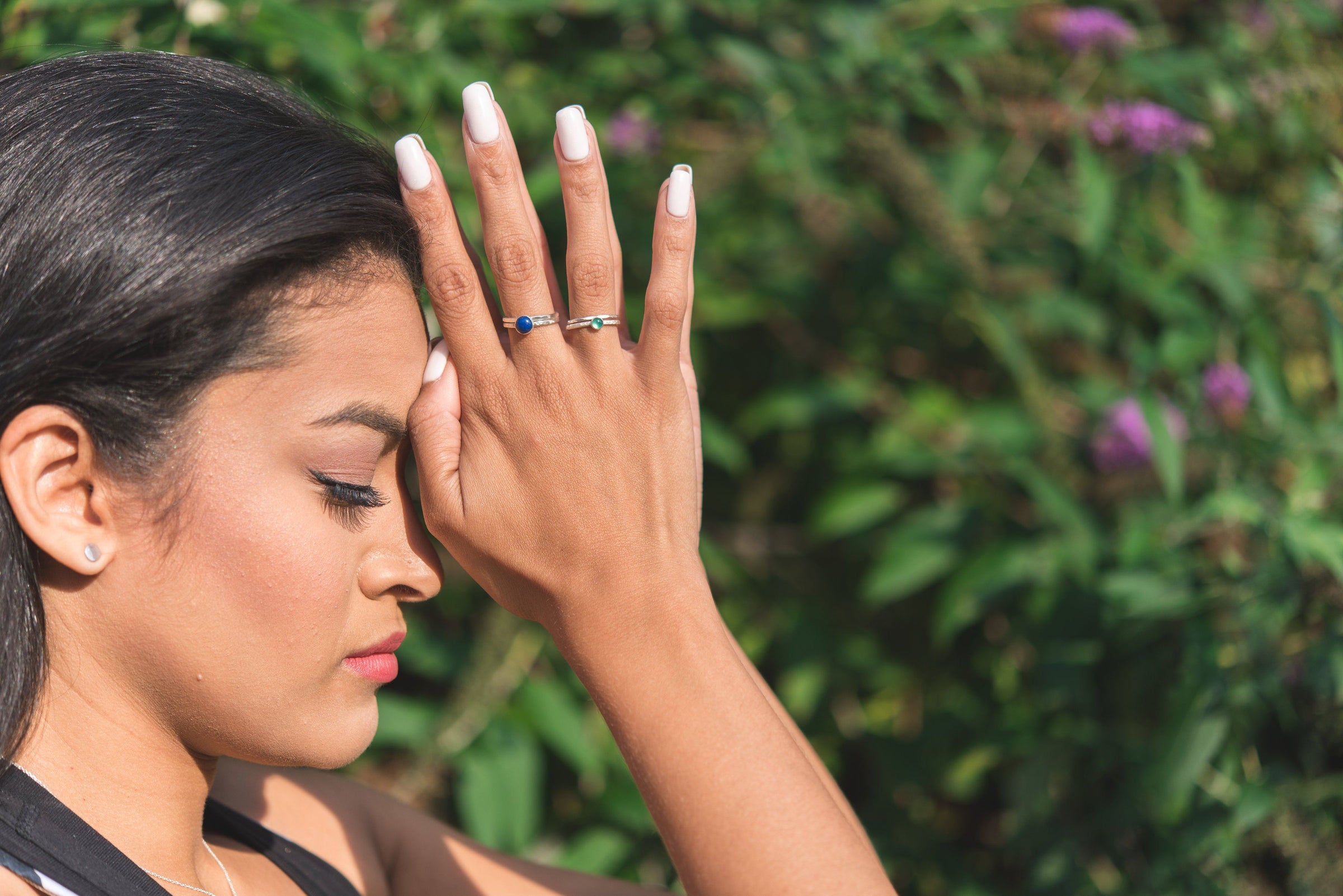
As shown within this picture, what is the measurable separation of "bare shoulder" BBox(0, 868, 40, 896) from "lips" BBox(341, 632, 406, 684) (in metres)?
0.34

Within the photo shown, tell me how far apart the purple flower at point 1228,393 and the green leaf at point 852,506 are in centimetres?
68

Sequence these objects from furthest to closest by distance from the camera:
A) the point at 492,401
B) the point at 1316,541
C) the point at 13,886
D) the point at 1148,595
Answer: the point at 1148,595 → the point at 1316,541 → the point at 492,401 → the point at 13,886

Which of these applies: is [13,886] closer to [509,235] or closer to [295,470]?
[295,470]

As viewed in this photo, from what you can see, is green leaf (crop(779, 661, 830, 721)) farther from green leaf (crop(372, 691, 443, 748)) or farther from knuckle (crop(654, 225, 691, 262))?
knuckle (crop(654, 225, 691, 262))

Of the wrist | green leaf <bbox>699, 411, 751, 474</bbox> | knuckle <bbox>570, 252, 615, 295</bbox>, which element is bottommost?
green leaf <bbox>699, 411, 751, 474</bbox>

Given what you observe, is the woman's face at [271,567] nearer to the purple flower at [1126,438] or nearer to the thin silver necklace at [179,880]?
the thin silver necklace at [179,880]

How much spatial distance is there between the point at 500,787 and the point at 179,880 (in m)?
0.92

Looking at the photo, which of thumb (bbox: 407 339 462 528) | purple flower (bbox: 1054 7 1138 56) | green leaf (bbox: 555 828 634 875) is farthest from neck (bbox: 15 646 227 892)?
purple flower (bbox: 1054 7 1138 56)

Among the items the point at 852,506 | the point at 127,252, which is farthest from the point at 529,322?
the point at 852,506

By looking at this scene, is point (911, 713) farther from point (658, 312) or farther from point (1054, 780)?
point (658, 312)

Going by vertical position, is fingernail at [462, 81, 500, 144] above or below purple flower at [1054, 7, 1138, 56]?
above

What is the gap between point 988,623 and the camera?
2.60 metres

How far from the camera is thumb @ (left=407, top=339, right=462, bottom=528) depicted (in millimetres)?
1256

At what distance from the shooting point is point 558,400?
1221mm
